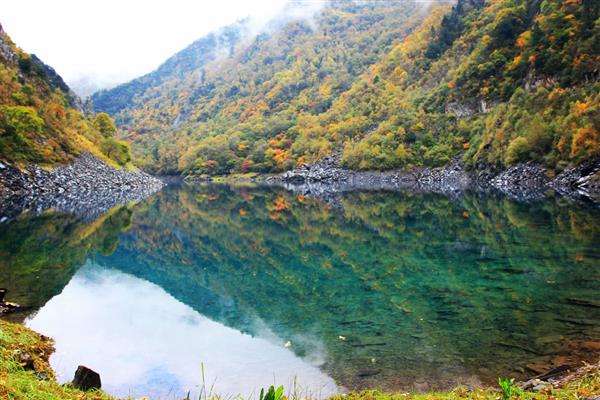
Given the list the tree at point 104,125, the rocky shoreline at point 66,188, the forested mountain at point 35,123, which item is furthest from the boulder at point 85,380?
the tree at point 104,125

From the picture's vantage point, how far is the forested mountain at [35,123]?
63031mm

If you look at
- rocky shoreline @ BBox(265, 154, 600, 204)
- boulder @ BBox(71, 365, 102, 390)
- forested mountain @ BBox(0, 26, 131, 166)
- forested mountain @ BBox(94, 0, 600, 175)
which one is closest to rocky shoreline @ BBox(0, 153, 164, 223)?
forested mountain @ BBox(0, 26, 131, 166)

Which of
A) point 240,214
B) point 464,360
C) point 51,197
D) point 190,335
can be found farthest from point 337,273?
point 51,197

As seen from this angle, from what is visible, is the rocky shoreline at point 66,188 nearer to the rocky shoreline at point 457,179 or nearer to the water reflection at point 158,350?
the water reflection at point 158,350

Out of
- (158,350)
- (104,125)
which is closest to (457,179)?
(104,125)

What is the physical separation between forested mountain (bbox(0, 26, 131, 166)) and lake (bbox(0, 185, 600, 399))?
119 feet

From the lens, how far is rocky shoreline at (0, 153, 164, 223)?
49.2 m

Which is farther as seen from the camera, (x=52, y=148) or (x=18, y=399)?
(x=52, y=148)

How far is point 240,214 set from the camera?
1982 inches

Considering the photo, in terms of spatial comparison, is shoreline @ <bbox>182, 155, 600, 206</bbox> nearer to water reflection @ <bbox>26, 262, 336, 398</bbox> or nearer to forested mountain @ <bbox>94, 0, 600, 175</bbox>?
forested mountain @ <bbox>94, 0, 600, 175</bbox>

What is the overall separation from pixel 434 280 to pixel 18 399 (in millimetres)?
16270

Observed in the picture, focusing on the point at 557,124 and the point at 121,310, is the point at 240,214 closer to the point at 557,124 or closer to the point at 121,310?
the point at 121,310

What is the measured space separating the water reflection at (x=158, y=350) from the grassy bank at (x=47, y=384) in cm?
85

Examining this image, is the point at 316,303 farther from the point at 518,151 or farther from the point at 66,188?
the point at 518,151
